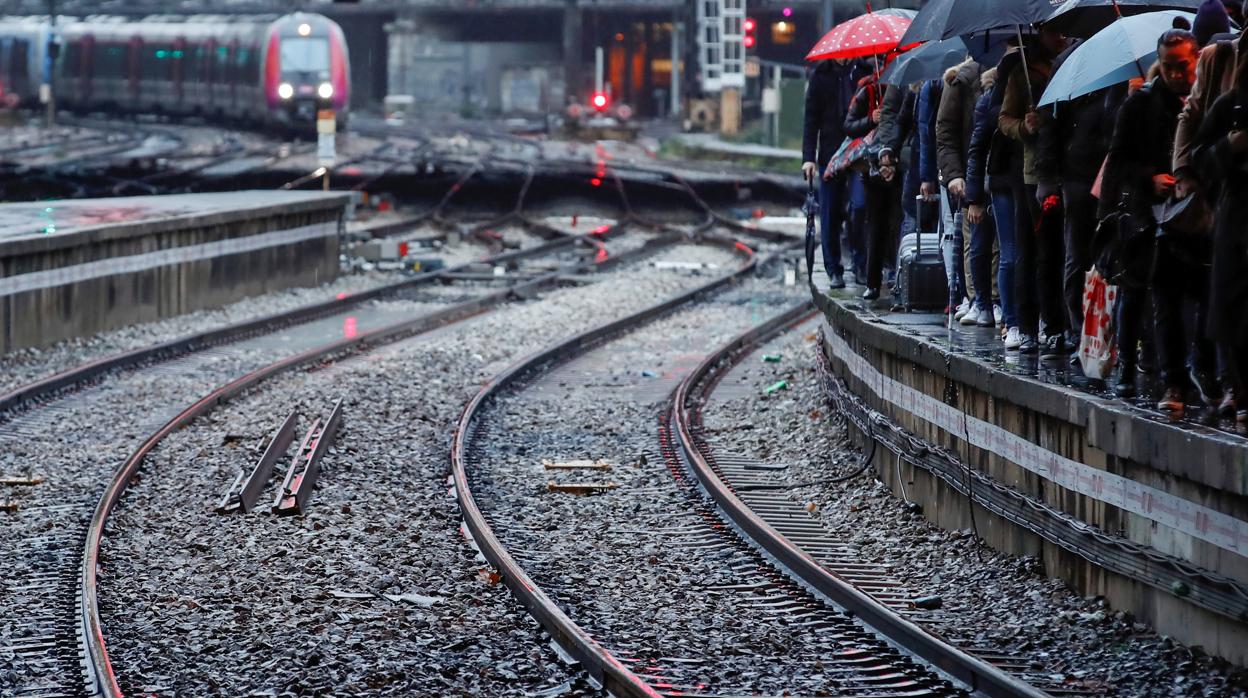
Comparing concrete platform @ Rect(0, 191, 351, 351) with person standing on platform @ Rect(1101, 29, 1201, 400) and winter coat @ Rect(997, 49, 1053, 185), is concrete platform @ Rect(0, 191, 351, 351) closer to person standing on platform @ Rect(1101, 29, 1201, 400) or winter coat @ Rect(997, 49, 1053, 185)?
winter coat @ Rect(997, 49, 1053, 185)

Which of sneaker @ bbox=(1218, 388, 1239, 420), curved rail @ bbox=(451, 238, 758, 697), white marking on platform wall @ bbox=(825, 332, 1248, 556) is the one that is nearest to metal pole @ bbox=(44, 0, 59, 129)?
curved rail @ bbox=(451, 238, 758, 697)

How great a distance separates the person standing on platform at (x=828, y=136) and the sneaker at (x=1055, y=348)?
441cm

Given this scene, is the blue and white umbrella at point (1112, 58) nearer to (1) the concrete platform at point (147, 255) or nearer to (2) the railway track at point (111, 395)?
(2) the railway track at point (111, 395)

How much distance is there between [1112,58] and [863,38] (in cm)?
538

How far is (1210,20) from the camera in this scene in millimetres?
7664

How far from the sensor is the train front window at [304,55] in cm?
4706

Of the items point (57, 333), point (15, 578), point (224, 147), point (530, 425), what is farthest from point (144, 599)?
point (224, 147)

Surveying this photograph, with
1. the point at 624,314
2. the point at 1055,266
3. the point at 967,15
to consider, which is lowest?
the point at 624,314

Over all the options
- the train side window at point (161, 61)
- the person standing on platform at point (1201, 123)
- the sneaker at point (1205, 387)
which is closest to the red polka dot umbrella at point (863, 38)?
the sneaker at point (1205, 387)

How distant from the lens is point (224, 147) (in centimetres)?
4812

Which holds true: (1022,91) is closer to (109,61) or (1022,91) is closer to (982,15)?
(982,15)

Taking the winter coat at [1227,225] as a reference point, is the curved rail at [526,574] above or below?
below

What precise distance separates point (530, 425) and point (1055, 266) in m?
4.68

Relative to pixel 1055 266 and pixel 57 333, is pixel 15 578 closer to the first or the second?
pixel 1055 266
